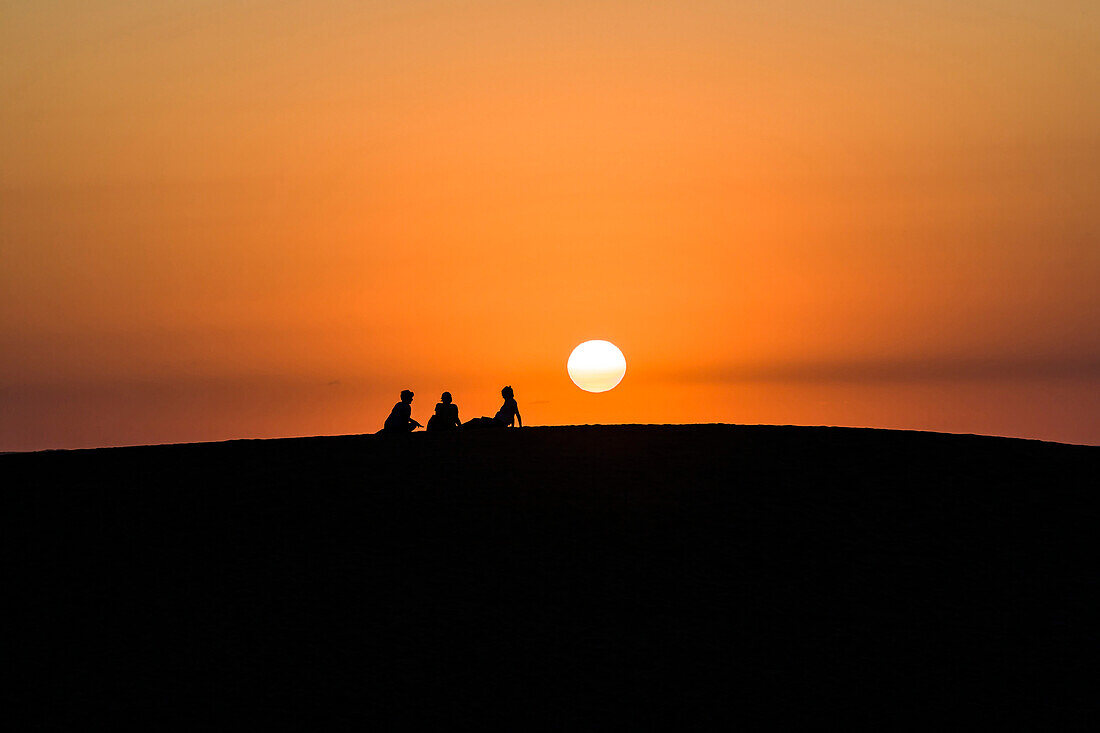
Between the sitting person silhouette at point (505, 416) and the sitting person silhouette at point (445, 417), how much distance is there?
0.37 meters

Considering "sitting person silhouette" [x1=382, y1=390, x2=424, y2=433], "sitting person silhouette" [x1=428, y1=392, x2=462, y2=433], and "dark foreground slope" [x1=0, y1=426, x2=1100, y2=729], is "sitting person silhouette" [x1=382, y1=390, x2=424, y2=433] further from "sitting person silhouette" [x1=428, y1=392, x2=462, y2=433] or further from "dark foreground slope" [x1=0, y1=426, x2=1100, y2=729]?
"dark foreground slope" [x1=0, y1=426, x2=1100, y2=729]

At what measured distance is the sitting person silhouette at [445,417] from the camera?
24.1 m

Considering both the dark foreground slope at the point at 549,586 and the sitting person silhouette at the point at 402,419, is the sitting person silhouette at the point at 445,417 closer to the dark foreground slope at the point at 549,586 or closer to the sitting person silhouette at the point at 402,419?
the sitting person silhouette at the point at 402,419

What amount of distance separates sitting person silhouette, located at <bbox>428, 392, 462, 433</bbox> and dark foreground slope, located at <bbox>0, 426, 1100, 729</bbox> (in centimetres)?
510

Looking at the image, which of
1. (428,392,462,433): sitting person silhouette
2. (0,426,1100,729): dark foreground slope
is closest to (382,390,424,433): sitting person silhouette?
(428,392,462,433): sitting person silhouette

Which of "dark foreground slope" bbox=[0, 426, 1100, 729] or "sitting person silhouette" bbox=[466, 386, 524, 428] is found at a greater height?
"sitting person silhouette" bbox=[466, 386, 524, 428]

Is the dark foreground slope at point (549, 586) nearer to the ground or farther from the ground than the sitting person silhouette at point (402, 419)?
nearer to the ground

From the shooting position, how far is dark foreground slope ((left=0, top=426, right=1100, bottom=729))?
966 centimetres

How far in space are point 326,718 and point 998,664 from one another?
6.22m

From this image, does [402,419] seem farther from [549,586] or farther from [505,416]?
[549,586]

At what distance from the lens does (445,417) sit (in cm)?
2420

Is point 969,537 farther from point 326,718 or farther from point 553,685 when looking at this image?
point 326,718

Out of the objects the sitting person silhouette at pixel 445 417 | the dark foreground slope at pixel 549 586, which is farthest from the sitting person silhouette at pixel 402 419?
A: the dark foreground slope at pixel 549 586

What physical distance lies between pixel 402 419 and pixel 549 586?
465 inches
